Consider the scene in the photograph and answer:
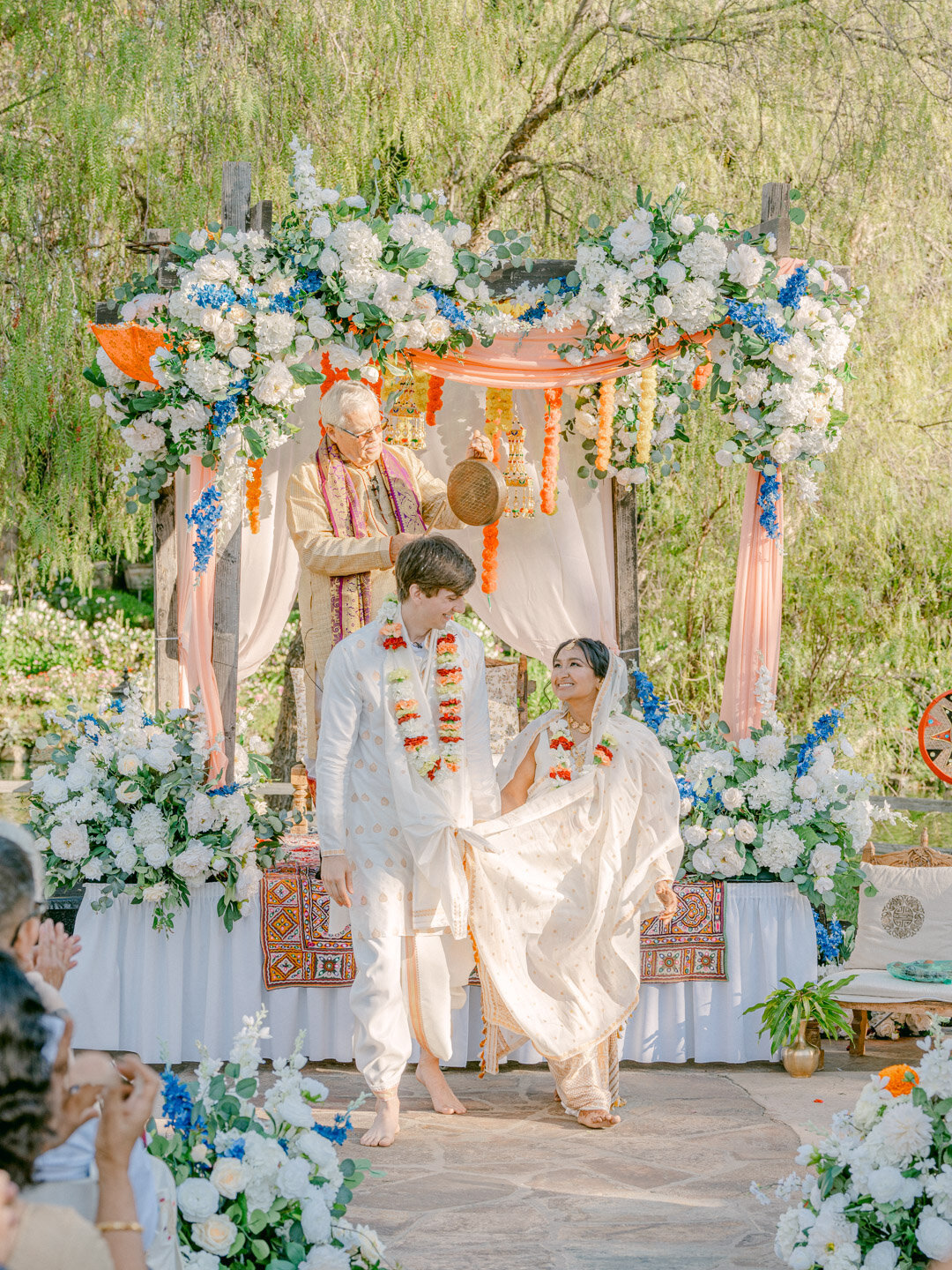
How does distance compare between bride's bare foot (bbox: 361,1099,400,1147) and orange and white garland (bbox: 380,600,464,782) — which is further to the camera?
orange and white garland (bbox: 380,600,464,782)

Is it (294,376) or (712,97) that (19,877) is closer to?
(294,376)

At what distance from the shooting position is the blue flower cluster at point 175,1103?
2961 mm

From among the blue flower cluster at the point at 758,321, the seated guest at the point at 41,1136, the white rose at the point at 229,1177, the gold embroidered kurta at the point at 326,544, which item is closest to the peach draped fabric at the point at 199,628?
the gold embroidered kurta at the point at 326,544

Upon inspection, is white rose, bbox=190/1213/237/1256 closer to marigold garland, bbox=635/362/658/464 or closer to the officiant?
the officiant

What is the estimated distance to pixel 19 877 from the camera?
2.33 meters

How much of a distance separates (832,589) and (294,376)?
550cm

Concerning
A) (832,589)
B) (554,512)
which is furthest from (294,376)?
(832,589)

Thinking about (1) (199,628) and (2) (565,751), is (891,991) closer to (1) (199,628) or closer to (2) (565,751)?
(2) (565,751)

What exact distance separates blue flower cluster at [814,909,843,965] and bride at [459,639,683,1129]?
132cm

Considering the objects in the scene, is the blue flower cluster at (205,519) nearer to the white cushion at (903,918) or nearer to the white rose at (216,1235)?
the white cushion at (903,918)

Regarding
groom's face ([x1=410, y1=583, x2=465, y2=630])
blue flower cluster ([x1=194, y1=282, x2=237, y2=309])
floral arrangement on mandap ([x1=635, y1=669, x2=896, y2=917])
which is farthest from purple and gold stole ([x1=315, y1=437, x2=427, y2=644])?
groom's face ([x1=410, y1=583, x2=465, y2=630])

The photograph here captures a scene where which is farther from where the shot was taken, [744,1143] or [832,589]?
[832,589]

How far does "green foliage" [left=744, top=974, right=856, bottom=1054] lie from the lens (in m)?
5.62

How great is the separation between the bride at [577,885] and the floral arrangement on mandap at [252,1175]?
72.5 inches
